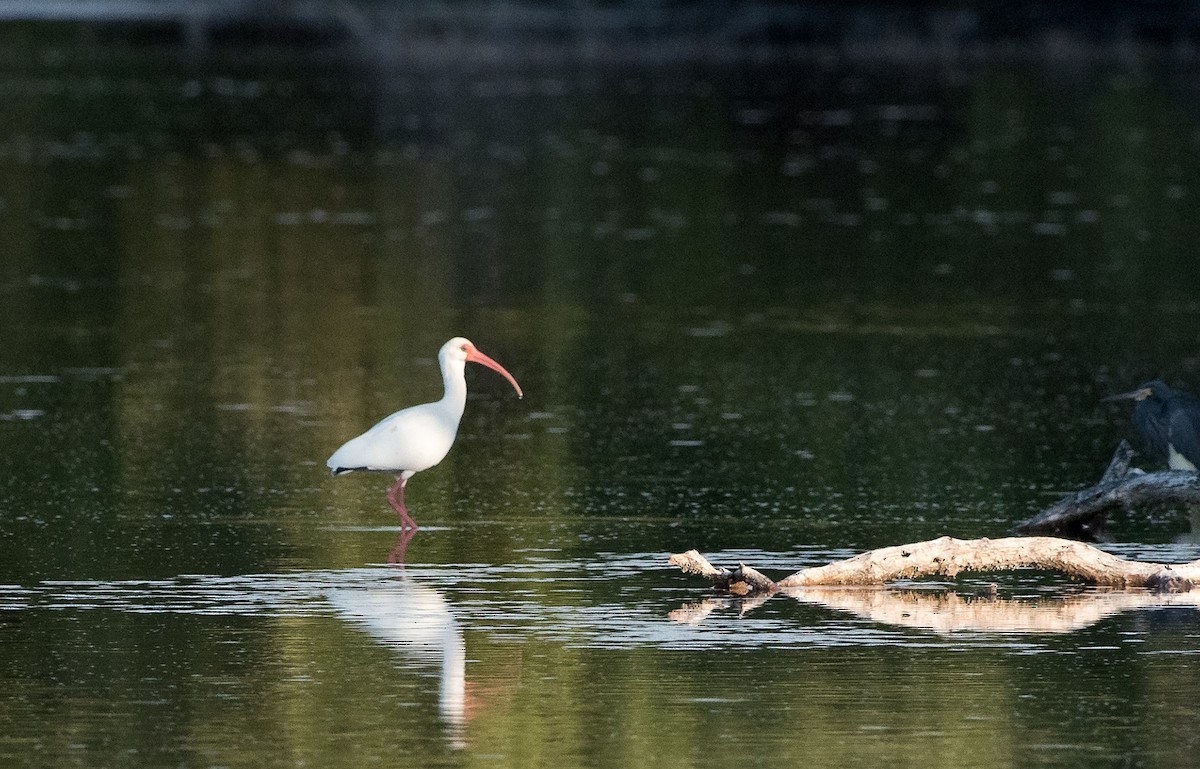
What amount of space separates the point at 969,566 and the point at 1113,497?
1876mm

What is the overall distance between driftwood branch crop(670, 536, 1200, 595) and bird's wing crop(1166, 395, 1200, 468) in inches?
92.1

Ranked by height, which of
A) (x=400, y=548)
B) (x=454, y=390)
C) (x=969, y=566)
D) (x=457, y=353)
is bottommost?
(x=969, y=566)

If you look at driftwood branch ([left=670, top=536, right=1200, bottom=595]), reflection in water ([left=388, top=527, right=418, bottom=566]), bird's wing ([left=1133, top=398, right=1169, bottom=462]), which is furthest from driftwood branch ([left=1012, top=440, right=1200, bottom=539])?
reflection in water ([left=388, top=527, right=418, bottom=566])

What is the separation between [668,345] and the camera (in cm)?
2152

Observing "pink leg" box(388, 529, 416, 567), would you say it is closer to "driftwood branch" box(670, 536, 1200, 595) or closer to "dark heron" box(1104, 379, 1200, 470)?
"driftwood branch" box(670, 536, 1200, 595)

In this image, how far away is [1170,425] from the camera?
1458 cm

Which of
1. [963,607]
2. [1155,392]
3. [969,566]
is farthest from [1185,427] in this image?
[963,607]

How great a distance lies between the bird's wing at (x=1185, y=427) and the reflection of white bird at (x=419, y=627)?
4374 millimetres

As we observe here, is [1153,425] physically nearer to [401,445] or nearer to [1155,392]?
[1155,392]

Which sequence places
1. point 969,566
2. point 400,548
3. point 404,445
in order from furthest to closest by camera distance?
point 404,445, point 400,548, point 969,566

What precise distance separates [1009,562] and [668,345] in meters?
9.75

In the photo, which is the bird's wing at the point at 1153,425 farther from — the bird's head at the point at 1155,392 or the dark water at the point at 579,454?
the dark water at the point at 579,454

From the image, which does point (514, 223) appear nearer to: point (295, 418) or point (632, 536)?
point (295, 418)

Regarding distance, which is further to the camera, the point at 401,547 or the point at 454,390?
the point at 454,390
